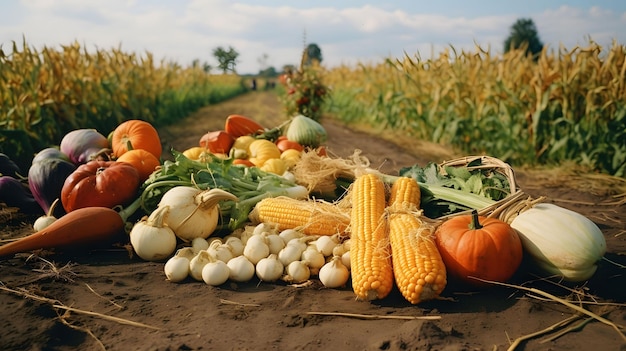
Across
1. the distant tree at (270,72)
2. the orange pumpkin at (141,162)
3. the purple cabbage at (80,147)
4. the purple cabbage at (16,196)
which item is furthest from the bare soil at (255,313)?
the distant tree at (270,72)

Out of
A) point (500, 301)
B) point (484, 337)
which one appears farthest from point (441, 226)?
point (484, 337)

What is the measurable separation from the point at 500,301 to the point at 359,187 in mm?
1365

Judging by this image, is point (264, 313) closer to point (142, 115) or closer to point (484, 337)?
point (484, 337)

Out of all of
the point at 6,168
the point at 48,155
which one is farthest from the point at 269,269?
the point at 6,168

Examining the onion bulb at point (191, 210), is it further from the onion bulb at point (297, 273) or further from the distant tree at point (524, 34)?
the distant tree at point (524, 34)

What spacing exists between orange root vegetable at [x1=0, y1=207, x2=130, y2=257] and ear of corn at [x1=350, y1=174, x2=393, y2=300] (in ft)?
6.56

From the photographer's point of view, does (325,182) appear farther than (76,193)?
Yes

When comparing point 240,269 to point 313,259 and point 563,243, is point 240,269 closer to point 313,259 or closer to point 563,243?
point 313,259

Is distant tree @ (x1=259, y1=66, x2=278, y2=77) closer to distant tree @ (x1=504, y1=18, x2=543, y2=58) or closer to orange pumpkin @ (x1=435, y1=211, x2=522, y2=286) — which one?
distant tree @ (x1=504, y1=18, x2=543, y2=58)

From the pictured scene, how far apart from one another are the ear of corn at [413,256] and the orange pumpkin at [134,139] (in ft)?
10.2

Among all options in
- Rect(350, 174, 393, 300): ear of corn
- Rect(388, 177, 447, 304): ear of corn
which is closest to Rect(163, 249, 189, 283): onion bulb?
Rect(350, 174, 393, 300): ear of corn

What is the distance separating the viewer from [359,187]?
3832mm

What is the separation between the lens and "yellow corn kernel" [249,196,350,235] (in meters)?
3.82

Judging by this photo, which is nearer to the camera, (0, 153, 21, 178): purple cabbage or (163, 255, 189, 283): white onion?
(163, 255, 189, 283): white onion
